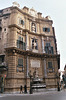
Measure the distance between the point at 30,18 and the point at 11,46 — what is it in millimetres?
10265

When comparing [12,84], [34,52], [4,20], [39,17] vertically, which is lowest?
[12,84]

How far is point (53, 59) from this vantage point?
22.7 meters

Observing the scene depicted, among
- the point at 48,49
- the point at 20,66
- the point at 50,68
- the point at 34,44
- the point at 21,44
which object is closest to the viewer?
the point at 20,66

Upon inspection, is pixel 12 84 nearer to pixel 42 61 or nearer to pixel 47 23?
pixel 42 61

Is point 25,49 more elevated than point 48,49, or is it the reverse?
point 48,49

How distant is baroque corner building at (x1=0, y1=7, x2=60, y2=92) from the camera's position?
702 inches

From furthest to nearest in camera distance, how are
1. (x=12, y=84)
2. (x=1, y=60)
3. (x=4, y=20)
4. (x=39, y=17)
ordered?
(x=39, y=17) < (x=4, y=20) < (x=1, y=60) < (x=12, y=84)

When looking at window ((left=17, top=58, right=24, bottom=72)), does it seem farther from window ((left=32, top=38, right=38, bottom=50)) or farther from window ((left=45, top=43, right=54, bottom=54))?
window ((left=45, top=43, right=54, bottom=54))

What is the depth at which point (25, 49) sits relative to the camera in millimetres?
21047

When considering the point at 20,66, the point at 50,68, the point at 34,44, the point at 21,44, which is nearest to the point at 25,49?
the point at 21,44

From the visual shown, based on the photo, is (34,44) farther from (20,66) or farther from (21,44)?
(20,66)

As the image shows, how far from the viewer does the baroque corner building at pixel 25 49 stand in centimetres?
1783

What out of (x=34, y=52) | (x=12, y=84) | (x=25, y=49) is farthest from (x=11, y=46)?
(x=12, y=84)

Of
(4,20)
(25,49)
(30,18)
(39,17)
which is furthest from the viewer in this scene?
(39,17)
